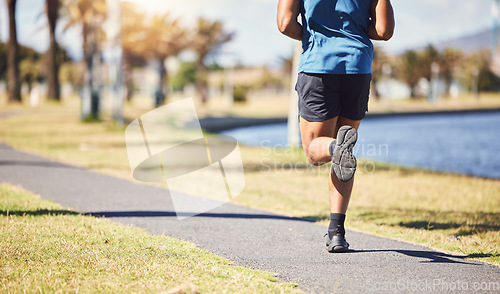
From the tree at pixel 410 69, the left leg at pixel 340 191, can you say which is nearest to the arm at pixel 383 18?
the left leg at pixel 340 191

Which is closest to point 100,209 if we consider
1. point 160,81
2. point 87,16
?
point 87,16

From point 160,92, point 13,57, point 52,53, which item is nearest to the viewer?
point 13,57

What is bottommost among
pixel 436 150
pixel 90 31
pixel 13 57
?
pixel 436 150

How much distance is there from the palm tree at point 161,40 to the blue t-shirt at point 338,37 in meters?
51.1

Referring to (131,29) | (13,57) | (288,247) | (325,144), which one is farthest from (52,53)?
(325,144)

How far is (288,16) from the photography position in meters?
3.48

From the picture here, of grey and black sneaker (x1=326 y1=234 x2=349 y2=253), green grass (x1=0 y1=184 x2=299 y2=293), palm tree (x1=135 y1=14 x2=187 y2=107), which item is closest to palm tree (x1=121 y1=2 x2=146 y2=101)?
palm tree (x1=135 y1=14 x2=187 y2=107)

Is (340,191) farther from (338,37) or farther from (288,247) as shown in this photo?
(338,37)

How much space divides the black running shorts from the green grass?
3.74 feet

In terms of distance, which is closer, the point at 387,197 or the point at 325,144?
the point at 325,144

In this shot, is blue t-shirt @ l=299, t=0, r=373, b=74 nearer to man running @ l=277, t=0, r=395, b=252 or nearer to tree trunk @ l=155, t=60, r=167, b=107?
man running @ l=277, t=0, r=395, b=252

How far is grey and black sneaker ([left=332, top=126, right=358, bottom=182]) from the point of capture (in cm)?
316

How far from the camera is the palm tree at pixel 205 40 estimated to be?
193 feet

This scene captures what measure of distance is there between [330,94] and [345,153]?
19.8 inches
